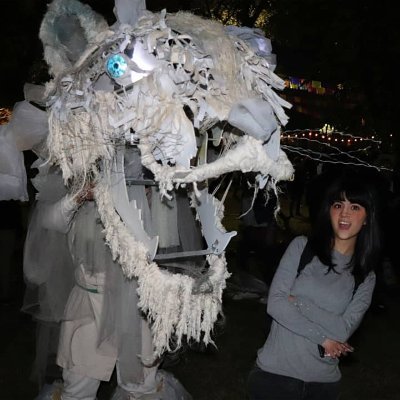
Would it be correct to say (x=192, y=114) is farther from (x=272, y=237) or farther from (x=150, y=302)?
(x=272, y=237)

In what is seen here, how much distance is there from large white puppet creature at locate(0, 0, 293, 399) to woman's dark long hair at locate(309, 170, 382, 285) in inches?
14.7

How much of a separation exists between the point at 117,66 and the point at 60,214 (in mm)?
802

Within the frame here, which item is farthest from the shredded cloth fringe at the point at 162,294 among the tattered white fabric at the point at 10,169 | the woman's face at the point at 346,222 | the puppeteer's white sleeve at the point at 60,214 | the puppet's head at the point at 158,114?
the woman's face at the point at 346,222

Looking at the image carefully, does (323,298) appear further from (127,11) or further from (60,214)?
(127,11)

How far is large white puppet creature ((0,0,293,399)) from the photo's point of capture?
90.8 inches

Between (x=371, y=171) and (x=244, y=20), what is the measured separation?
862cm

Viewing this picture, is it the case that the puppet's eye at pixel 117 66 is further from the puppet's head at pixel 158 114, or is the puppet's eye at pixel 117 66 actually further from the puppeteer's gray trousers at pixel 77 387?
the puppeteer's gray trousers at pixel 77 387

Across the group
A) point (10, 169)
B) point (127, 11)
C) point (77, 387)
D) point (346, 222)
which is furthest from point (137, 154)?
point (77, 387)

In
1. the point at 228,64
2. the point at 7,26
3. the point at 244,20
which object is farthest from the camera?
Answer: the point at 244,20

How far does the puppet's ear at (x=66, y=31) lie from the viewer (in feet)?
8.55

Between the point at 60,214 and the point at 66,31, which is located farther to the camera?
the point at 60,214

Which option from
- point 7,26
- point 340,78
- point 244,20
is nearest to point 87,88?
point 7,26

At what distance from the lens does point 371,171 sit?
2.83 metres

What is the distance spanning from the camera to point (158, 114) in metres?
2.30
